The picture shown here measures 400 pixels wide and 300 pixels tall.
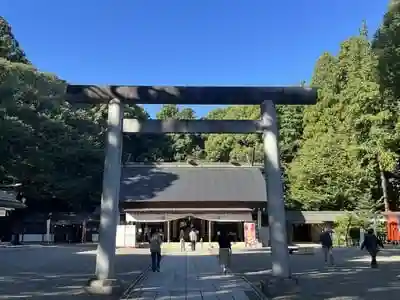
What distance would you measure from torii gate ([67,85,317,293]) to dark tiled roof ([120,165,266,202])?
79.2ft

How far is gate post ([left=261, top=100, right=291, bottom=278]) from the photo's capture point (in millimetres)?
9438

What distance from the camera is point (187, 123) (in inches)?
411

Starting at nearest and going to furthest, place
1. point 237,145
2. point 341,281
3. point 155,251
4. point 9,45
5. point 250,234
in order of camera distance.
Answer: point 341,281
point 155,251
point 250,234
point 9,45
point 237,145

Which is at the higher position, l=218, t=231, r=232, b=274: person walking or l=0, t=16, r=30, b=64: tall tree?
l=0, t=16, r=30, b=64: tall tree

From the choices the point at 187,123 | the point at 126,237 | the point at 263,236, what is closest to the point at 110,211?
the point at 187,123

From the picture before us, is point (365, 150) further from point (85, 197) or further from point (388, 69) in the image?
point (85, 197)

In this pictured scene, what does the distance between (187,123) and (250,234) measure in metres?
22.4

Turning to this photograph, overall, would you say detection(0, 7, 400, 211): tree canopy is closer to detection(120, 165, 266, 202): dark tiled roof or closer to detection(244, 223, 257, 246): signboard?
detection(120, 165, 266, 202): dark tiled roof

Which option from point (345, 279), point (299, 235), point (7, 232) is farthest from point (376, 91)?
point (7, 232)

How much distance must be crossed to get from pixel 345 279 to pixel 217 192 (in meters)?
23.6

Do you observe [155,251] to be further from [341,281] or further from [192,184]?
[192,184]

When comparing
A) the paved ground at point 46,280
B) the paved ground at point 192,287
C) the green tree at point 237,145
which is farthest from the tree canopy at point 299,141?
the paved ground at point 192,287

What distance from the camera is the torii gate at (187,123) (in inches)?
384

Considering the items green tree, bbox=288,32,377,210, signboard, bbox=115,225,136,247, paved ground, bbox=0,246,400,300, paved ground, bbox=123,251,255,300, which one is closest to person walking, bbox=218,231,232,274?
paved ground, bbox=123,251,255,300
